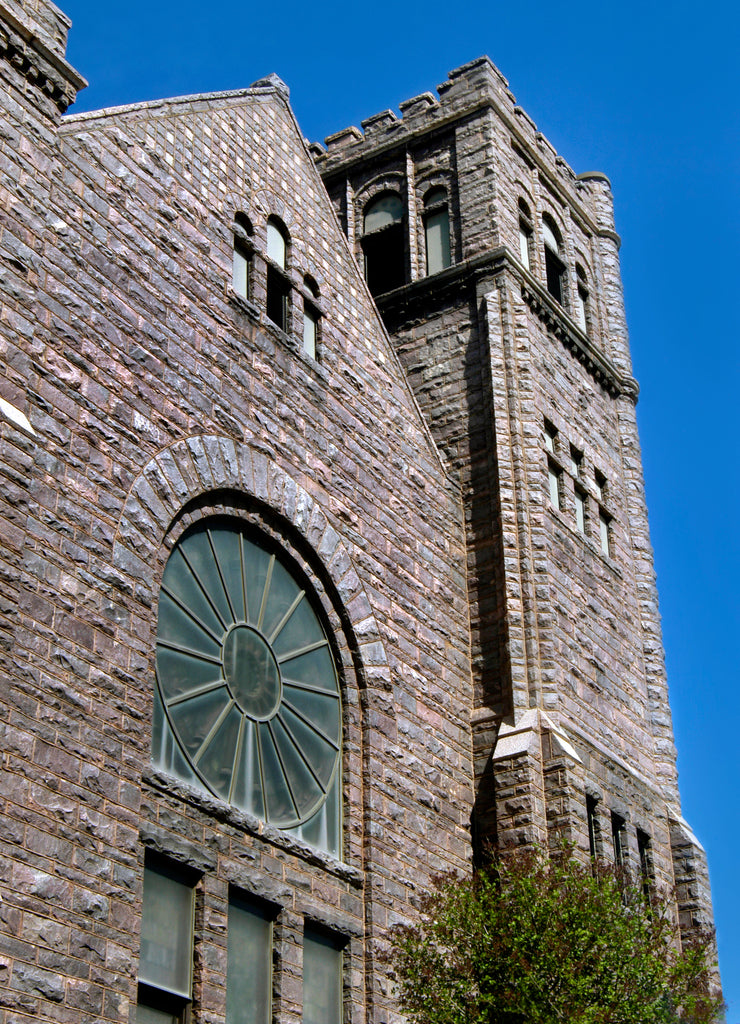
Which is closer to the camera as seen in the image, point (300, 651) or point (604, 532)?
point (300, 651)

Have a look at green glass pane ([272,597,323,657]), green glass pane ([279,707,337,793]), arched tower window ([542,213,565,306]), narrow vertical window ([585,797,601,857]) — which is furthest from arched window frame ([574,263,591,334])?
green glass pane ([279,707,337,793])

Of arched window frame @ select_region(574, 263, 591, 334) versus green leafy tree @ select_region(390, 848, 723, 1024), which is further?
arched window frame @ select_region(574, 263, 591, 334)

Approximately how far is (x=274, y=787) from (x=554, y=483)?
821cm

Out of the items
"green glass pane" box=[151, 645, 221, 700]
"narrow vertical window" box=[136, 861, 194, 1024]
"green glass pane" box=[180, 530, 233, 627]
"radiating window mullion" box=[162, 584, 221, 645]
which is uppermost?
"green glass pane" box=[180, 530, 233, 627]

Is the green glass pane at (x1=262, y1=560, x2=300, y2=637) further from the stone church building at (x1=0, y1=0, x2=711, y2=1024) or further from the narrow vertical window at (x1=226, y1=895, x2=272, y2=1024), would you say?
the narrow vertical window at (x1=226, y1=895, x2=272, y2=1024)

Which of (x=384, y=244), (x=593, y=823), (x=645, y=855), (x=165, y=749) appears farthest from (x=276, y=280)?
(x=645, y=855)

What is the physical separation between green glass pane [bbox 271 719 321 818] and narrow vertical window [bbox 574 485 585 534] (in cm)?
795

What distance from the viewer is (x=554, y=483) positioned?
21.9m

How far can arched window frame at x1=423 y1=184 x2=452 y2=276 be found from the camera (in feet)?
79.2

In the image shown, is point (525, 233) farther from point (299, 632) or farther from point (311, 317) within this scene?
point (299, 632)

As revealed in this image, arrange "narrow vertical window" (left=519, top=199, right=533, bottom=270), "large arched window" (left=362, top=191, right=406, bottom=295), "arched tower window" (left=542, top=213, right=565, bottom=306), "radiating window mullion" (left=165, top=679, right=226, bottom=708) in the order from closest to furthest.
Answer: "radiating window mullion" (left=165, top=679, right=226, bottom=708) < "narrow vertical window" (left=519, top=199, right=533, bottom=270) < "large arched window" (left=362, top=191, right=406, bottom=295) < "arched tower window" (left=542, top=213, right=565, bottom=306)

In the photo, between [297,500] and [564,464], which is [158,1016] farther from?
[564,464]

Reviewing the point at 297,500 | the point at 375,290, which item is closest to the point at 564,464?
the point at 375,290

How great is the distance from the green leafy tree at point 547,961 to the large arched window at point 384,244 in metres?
13.0
